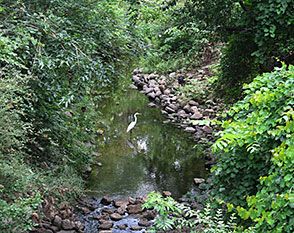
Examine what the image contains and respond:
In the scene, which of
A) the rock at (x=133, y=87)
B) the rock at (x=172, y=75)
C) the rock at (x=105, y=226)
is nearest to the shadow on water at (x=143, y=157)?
the rock at (x=105, y=226)

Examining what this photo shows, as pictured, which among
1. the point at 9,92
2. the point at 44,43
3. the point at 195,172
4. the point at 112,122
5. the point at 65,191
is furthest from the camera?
the point at 112,122

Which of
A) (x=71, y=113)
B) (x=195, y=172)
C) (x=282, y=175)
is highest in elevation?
(x=282, y=175)

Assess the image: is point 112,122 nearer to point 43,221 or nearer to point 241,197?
point 43,221

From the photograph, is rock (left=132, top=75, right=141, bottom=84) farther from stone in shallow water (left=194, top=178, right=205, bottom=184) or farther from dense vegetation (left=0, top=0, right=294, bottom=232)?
stone in shallow water (left=194, top=178, right=205, bottom=184)

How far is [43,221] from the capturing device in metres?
4.43

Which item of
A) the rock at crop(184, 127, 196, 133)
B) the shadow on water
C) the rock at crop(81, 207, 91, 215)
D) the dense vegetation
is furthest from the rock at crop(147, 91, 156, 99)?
the rock at crop(81, 207, 91, 215)

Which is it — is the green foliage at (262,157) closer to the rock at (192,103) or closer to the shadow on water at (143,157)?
the shadow on water at (143,157)

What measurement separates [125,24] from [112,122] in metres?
3.88

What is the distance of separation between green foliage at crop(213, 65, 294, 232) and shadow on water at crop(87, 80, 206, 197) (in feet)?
7.55

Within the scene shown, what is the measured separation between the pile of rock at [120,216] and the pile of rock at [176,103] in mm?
2149

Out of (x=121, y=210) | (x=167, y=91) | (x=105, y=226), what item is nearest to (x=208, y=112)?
(x=167, y=91)

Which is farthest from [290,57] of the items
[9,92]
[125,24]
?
[9,92]

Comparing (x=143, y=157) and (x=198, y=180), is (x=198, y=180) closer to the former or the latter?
(x=198, y=180)

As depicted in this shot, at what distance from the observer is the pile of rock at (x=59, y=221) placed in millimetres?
4441
